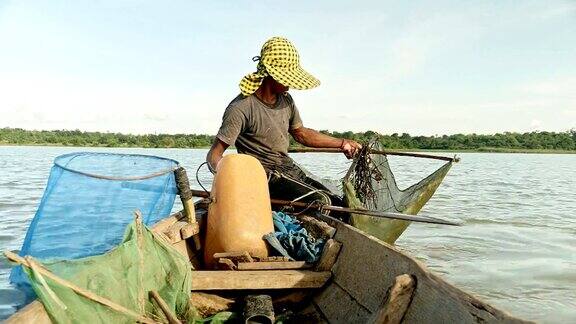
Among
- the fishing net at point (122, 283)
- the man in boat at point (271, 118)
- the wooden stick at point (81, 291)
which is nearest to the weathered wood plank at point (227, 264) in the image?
the fishing net at point (122, 283)

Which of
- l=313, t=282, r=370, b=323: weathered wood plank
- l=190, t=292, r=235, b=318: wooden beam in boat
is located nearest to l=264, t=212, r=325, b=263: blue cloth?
l=313, t=282, r=370, b=323: weathered wood plank

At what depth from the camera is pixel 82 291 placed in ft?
6.80

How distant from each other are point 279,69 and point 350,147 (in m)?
1.37

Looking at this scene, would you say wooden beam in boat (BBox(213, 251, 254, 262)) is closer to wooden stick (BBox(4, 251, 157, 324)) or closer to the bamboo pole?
the bamboo pole

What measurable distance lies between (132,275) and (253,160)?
5.17 ft

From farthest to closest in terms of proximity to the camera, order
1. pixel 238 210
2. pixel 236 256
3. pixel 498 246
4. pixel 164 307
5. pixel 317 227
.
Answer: pixel 498 246, pixel 317 227, pixel 238 210, pixel 236 256, pixel 164 307

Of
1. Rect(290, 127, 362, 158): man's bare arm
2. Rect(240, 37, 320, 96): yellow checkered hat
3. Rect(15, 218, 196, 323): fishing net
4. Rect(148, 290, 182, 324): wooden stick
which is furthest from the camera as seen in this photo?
Rect(290, 127, 362, 158): man's bare arm

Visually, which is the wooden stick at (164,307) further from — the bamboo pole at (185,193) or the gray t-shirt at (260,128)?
the gray t-shirt at (260,128)

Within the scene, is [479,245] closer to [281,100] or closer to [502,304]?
[502,304]

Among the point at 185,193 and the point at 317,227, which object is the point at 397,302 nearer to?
the point at 317,227

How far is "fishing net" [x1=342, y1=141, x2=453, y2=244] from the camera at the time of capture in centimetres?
532

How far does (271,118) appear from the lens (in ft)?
16.0

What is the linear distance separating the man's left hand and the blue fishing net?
2.14m

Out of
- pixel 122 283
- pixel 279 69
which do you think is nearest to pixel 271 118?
pixel 279 69
